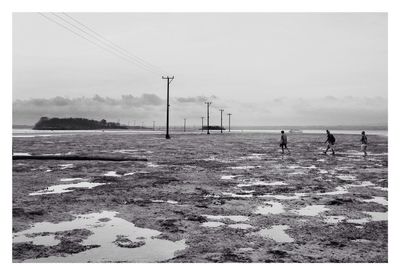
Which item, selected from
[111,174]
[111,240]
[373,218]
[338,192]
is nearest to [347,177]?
[338,192]

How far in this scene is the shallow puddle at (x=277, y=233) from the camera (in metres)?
7.03

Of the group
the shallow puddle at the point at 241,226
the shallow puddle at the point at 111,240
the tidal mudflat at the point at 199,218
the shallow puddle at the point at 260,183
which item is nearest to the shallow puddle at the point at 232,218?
the tidal mudflat at the point at 199,218

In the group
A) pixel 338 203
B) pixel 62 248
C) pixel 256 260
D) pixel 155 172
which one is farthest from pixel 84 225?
pixel 155 172

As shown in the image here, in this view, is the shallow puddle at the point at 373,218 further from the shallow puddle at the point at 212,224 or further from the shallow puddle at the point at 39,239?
the shallow puddle at the point at 39,239

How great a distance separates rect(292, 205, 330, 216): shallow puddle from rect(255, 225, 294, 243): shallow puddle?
1.43 m

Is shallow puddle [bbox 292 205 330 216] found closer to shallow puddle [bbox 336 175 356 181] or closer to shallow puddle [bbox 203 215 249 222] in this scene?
shallow puddle [bbox 203 215 249 222]

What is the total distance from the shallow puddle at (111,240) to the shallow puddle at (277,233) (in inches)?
69.1

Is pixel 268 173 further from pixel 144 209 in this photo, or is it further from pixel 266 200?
pixel 144 209

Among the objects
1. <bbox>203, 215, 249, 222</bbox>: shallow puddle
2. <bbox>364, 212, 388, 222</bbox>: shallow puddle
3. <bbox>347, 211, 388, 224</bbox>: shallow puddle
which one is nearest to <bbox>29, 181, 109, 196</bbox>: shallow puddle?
<bbox>203, 215, 249, 222</bbox>: shallow puddle

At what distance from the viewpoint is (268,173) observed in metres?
16.7

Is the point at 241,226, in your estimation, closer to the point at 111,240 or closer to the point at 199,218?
the point at 199,218

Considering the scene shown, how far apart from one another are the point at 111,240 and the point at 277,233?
337 cm

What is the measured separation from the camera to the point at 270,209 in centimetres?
957

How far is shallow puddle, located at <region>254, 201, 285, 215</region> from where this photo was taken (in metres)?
9.23
